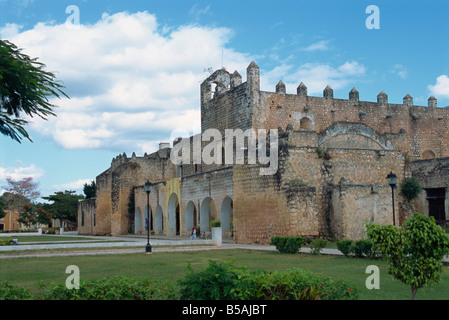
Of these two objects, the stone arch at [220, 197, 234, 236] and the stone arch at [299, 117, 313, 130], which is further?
the stone arch at [299, 117, 313, 130]

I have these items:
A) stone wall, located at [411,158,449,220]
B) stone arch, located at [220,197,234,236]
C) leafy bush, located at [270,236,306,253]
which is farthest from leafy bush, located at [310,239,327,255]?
stone wall, located at [411,158,449,220]

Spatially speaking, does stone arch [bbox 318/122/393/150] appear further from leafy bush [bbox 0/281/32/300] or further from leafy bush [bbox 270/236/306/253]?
leafy bush [bbox 0/281/32/300]

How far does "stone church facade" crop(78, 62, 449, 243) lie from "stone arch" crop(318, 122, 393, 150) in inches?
2.3

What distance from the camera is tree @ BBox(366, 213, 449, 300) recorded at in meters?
6.59

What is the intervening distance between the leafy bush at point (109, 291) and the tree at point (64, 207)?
54.3 metres

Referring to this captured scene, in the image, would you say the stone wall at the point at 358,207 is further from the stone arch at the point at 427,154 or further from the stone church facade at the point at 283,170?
the stone arch at the point at 427,154

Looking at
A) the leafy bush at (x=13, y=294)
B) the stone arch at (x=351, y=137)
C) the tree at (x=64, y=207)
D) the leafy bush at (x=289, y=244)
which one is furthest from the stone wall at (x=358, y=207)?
the tree at (x=64, y=207)

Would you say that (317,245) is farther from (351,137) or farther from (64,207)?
(64,207)

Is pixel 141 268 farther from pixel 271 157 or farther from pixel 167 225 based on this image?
pixel 167 225

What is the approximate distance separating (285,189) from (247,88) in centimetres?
1109

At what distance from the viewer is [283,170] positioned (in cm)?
2033

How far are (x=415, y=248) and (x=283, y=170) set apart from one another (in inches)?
538

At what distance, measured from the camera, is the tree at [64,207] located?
57.8 meters

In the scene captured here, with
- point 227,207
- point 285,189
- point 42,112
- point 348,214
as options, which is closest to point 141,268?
point 42,112
